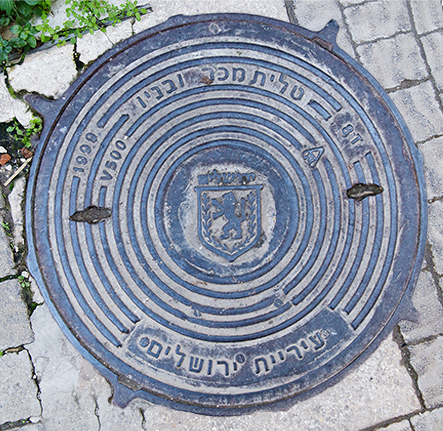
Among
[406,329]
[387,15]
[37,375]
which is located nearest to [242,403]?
[406,329]

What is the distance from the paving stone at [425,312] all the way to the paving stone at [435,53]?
44.0 inches

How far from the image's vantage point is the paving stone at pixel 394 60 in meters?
2.15

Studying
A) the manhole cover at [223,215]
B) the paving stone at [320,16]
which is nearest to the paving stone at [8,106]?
the manhole cover at [223,215]

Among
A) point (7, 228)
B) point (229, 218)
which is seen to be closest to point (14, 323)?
point (7, 228)

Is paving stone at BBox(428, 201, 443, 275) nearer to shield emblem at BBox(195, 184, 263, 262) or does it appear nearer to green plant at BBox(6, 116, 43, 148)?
shield emblem at BBox(195, 184, 263, 262)

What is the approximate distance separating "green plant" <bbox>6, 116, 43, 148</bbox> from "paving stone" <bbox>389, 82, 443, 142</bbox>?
1.95 m

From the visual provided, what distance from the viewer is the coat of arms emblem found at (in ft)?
6.54

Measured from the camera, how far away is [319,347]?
2.00 meters

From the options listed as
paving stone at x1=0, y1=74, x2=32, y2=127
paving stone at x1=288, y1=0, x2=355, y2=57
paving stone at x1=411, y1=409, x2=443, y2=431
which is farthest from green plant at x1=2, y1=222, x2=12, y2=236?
paving stone at x1=411, y1=409, x2=443, y2=431

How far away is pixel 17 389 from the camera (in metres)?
2.05

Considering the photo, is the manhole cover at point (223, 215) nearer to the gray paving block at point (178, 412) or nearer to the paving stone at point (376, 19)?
the gray paving block at point (178, 412)

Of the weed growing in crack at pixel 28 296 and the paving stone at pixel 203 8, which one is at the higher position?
the paving stone at pixel 203 8

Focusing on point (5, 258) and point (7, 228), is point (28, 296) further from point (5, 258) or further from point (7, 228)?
point (7, 228)

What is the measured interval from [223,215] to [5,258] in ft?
3.96
